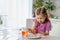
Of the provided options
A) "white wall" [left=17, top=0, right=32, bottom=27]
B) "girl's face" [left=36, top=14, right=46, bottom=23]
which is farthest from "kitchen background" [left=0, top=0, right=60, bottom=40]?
"girl's face" [left=36, top=14, right=46, bottom=23]

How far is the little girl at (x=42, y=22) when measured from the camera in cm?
163

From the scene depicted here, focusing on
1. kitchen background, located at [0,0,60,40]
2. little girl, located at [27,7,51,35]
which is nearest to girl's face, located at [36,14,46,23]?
little girl, located at [27,7,51,35]

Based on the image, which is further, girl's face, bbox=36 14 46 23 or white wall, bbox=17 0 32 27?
white wall, bbox=17 0 32 27

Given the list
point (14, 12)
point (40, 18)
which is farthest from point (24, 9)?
point (40, 18)

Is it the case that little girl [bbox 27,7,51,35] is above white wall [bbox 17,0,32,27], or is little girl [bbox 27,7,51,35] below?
below

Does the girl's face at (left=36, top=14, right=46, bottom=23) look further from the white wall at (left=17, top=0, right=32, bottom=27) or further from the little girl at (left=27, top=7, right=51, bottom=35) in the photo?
the white wall at (left=17, top=0, right=32, bottom=27)

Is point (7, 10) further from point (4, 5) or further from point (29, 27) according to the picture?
point (29, 27)

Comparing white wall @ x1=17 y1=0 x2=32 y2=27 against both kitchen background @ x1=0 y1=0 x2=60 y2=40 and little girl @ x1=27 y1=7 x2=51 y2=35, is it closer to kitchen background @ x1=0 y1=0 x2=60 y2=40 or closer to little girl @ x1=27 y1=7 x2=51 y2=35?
kitchen background @ x1=0 y1=0 x2=60 y2=40

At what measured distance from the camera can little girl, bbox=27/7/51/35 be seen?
1.63m

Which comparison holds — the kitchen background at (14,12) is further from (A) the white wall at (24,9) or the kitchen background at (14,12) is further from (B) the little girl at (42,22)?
(B) the little girl at (42,22)

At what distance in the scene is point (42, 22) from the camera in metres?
1.66

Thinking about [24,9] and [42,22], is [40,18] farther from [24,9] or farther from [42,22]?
[24,9]

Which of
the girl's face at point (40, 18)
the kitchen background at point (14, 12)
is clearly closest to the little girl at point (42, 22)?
the girl's face at point (40, 18)

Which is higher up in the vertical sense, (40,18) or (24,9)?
(24,9)
